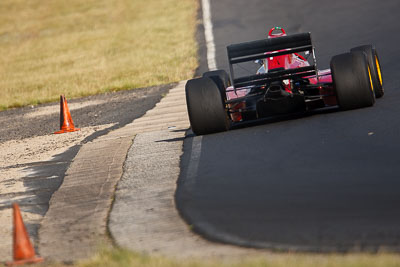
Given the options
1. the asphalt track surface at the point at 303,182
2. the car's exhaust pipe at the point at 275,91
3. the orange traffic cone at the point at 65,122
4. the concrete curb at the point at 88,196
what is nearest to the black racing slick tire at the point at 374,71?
the asphalt track surface at the point at 303,182

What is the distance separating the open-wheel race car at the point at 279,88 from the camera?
10.0 metres

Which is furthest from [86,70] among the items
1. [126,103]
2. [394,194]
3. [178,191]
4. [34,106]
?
[394,194]

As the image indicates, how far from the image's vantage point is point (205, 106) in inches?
402

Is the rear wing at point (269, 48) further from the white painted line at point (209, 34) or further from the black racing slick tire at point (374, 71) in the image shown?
the white painted line at point (209, 34)

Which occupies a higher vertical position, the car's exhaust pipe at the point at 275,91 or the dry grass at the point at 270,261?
the car's exhaust pipe at the point at 275,91

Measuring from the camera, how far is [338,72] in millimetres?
9969

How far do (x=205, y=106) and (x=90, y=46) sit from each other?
75.9 ft

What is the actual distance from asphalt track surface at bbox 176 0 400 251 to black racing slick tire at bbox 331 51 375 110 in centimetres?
22

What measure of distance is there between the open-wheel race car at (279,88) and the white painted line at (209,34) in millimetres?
10198

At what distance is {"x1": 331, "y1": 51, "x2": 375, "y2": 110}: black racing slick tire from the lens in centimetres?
996

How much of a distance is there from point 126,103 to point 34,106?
150 inches

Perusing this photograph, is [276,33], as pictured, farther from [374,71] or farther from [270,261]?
[270,261]

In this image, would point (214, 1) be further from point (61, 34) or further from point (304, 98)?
point (304, 98)

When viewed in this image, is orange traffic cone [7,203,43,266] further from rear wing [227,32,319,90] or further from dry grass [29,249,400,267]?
rear wing [227,32,319,90]
